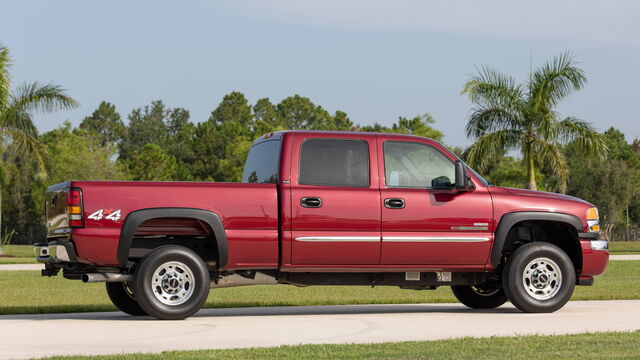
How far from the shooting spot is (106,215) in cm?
1106

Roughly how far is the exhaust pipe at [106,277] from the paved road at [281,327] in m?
0.49

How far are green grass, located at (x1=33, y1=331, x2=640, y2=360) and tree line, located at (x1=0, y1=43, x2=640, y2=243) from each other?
2627 cm

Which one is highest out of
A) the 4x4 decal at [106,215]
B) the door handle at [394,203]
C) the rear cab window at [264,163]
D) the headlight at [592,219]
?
the rear cab window at [264,163]

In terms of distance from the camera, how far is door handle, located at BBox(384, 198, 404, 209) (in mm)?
11743

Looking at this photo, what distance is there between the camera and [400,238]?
11.8 meters

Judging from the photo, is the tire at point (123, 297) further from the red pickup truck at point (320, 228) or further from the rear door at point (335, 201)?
the rear door at point (335, 201)

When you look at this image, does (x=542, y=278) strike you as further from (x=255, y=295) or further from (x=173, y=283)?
(x=255, y=295)

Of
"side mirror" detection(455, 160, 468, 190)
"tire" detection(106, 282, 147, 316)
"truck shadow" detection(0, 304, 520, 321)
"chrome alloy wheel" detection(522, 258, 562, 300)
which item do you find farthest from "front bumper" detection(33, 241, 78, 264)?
"chrome alloy wheel" detection(522, 258, 562, 300)

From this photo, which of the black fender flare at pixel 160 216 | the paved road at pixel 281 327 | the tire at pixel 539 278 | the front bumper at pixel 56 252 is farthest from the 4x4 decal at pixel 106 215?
the tire at pixel 539 278

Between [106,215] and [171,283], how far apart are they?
41.5 inches

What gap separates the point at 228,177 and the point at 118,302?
70924 mm

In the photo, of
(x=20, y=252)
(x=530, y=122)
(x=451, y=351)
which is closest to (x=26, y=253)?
(x=20, y=252)

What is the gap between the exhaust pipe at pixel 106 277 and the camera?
36.4ft

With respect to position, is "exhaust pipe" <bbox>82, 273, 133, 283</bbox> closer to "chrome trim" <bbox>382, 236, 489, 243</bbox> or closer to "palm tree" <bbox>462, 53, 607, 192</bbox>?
"chrome trim" <bbox>382, 236, 489, 243</bbox>
